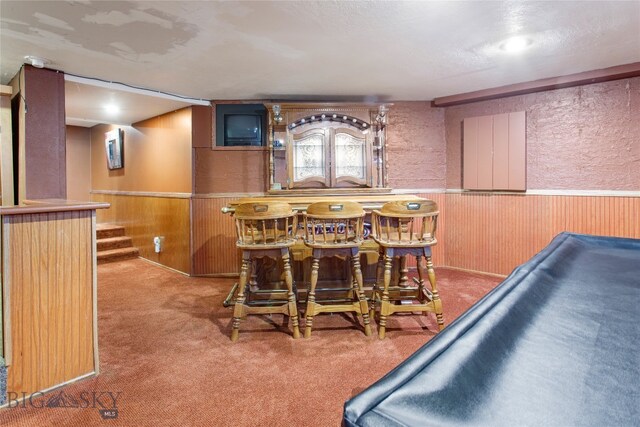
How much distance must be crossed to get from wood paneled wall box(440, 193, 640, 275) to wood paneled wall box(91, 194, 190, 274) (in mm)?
3607

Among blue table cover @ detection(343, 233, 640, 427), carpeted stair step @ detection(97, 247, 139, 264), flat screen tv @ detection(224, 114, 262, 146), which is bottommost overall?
carpeted stair step @ detection(97, 247, 139, 264)

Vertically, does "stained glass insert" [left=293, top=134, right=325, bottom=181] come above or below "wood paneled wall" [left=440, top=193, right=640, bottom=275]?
above

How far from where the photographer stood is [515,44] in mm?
2939

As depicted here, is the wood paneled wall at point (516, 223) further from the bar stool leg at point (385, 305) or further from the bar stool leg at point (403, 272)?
the bar stool leg at point (385, 305)

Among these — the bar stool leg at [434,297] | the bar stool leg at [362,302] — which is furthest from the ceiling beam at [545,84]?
the bar stool leg at [362,302]

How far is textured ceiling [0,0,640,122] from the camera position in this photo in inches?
91.9

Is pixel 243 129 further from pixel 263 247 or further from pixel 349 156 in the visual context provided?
pixel 263 247

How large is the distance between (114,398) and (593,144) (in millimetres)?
4906

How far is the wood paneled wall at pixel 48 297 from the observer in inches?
73.3

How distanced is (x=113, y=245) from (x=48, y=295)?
167 inches

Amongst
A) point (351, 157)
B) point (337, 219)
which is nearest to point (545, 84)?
point (351, 157)

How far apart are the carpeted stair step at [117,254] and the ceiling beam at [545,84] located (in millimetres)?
5191

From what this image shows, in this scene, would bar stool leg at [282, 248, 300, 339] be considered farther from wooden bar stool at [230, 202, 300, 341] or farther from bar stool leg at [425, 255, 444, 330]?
Result: bar stool leg at [425, 255, 444, 330]

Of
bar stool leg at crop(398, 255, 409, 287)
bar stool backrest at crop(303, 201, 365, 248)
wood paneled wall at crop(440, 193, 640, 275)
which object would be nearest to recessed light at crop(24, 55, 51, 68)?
bar stool backrest at crop(303, 201, 365, 248)
